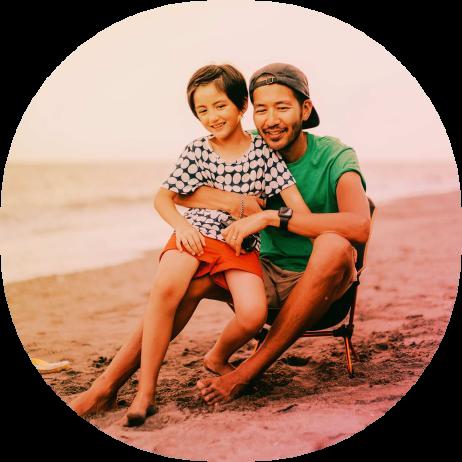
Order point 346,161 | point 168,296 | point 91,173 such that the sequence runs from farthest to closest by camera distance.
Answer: point 91,173 < point 346,161 < point 168,296

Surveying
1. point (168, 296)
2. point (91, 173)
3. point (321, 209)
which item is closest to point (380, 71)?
point (321, 209)

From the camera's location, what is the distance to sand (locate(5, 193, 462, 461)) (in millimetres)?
2627

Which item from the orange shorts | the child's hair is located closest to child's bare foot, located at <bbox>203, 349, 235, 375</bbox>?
the orange shorts

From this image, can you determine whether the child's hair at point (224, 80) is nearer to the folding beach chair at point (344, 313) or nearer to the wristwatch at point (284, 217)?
the wristwatch at point (284, 217)

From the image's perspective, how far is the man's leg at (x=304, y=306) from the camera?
9.07 ft

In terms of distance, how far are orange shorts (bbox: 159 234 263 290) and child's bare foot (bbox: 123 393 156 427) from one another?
1.78ft

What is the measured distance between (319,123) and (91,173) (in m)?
7.04

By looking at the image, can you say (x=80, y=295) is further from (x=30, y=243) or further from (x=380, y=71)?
(x=380, y=71)

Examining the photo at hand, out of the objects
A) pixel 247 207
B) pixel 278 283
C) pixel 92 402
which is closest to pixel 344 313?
pixel 278 283

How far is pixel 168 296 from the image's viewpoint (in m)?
2.71

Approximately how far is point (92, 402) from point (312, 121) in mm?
1624

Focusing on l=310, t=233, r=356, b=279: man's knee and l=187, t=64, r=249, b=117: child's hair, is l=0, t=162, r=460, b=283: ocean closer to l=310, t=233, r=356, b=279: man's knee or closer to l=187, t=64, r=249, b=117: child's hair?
l=310, t=233, r=356, b=279: man's knee

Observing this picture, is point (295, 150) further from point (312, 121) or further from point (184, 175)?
point (184, 175)

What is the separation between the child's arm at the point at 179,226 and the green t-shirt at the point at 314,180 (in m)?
0.45
